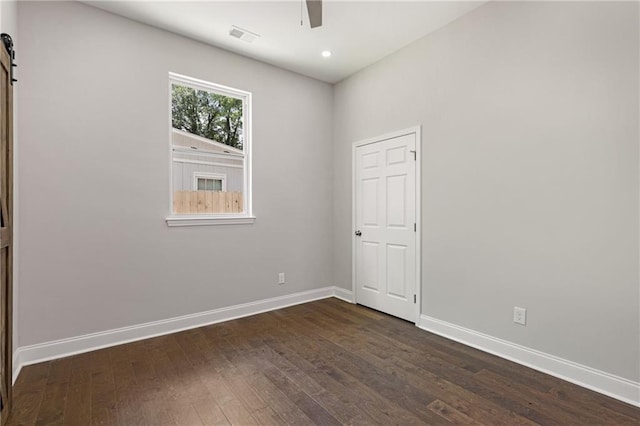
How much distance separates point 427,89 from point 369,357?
2.68 m

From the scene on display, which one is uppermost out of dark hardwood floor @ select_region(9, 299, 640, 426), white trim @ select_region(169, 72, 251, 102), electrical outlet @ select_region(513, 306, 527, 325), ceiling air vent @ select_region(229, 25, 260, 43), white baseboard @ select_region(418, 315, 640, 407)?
ceiling air vent @ select_region(229, 25, 260, 43)

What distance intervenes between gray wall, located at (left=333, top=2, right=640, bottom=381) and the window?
6.44 ft

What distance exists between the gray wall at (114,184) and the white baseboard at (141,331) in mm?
73

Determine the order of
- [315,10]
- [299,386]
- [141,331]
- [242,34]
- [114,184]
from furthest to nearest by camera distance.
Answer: [242,34], [141,331], [114,184], [299,386], [315,10]

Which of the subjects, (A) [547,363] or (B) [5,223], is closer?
(B) [5,223]

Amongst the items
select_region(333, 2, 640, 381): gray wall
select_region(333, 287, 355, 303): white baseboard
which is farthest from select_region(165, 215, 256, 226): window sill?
select_region(333, 2, 640, 381): gray wall

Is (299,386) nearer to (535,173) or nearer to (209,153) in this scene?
(535,173)

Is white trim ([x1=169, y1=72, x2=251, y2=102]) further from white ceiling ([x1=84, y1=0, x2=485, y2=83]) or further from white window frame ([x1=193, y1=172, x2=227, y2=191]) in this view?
white window frame ([x1=193, y1=172, x2=227, y2=191])

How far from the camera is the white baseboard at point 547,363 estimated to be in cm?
203

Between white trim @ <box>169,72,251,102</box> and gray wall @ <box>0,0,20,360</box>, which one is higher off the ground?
white trim @ <box>169,72,251,102</box>

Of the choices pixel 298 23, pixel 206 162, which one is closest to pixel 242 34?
pixel 298 23

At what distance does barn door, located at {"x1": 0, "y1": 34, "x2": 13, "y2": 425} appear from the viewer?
169cm

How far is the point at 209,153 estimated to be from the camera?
351cm

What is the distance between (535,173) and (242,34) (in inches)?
119
